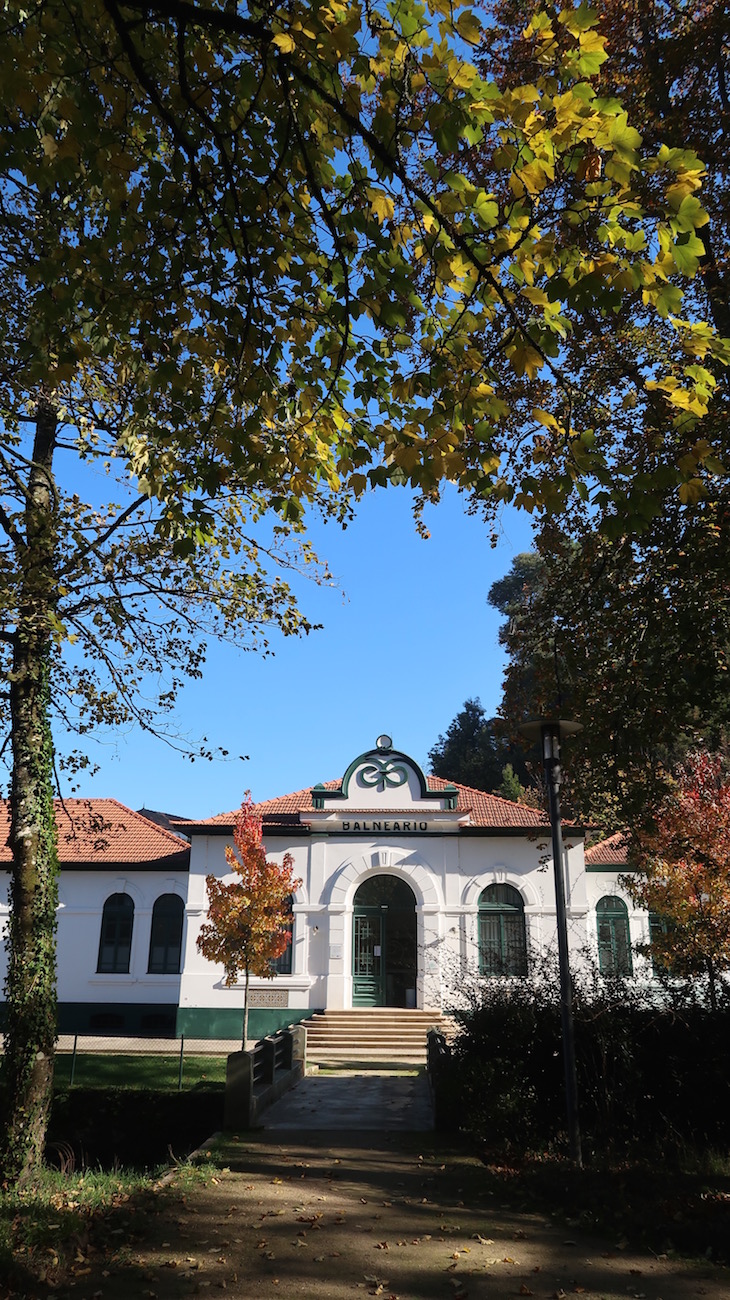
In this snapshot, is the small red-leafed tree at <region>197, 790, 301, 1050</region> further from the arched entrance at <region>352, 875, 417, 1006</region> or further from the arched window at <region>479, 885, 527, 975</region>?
the arched window at <region>479, 885, 527, 975</region>

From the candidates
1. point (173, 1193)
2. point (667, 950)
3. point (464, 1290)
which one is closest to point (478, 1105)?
point (173, 1193)

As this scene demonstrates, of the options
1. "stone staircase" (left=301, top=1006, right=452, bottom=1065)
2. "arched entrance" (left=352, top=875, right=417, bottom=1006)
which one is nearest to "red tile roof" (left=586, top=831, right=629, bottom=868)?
"arched entrance" (left=352, top=875, right=417, bottom=1006)

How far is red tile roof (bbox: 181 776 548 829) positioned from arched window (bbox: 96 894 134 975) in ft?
11.6

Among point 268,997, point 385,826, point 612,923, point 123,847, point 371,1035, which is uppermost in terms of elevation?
point 385,826

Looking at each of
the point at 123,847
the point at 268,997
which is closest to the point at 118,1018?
the point at 268,997

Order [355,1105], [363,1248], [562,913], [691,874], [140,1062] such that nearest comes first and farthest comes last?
1. [363,1248]
2. [562,913]
3. [355,1105]
4. [691,874]
5. [140,1062]

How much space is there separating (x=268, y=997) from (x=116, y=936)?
513 cm

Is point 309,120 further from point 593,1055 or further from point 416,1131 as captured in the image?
point 416,1131

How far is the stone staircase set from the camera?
64.8 ft

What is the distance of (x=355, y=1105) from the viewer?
13.4 meters

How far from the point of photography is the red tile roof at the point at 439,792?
2389cm

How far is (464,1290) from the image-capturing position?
19.0 ft

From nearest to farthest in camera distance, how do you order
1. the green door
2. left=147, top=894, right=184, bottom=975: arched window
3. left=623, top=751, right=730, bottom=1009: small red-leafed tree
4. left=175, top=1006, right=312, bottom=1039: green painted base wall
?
left=623, top=751, right=730, bottom=1009: small red-leafed tree
left=175, top=1006, right=312, bottom=1039: green painted base wall
the green door
left=147, top=894, right=184, bottom=975: arched window

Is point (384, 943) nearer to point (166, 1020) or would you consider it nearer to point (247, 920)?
point (247, 920)
